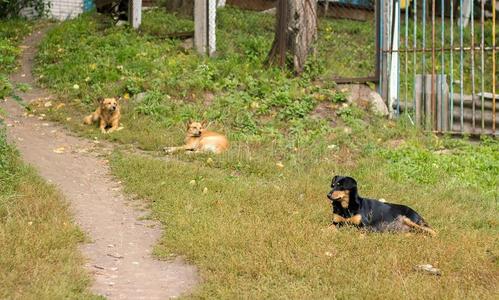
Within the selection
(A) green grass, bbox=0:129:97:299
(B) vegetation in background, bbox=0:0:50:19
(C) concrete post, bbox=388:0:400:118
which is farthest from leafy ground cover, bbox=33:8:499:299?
(B) vegetation in background, bbox=0:0:50:19

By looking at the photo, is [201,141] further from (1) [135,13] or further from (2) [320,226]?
(1) [135,13]

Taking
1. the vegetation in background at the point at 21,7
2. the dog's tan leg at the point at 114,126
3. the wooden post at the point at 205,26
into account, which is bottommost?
the dog's tan leg at the point at 114,126

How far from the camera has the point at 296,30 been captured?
13.8 m

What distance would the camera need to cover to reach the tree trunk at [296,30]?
13758 millimetres

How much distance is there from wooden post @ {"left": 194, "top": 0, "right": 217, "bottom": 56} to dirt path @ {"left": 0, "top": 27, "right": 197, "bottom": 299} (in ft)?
13.0

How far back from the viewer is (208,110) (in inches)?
495

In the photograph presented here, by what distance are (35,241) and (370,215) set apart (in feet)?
10.5

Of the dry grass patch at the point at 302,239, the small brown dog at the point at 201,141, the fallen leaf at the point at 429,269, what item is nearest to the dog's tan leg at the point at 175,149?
the small brown dog at the point at 201,141

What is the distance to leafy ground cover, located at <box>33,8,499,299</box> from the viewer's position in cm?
635

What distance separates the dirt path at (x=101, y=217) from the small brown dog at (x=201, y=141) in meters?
1.26

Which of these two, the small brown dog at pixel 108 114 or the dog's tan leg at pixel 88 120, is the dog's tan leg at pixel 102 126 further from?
the dog's tan leg at pixel 88 120

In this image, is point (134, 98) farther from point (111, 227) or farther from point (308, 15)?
point (111, 227)

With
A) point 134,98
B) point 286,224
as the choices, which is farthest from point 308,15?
point 286,224

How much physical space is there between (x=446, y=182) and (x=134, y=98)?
5666 millimetres
